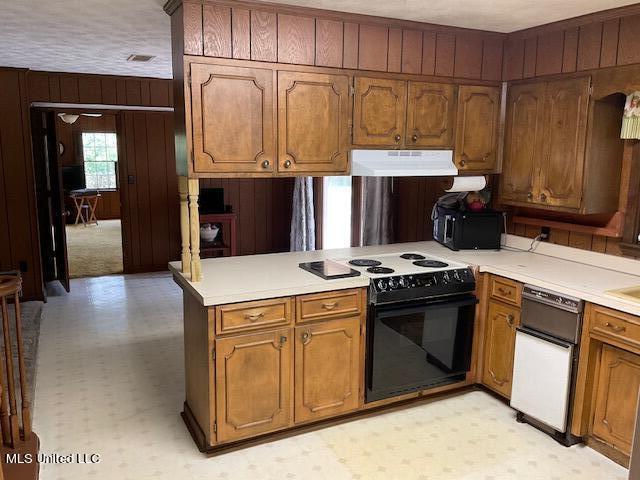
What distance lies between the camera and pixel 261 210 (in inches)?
277

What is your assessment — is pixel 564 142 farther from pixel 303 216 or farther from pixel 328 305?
pixel 303 216

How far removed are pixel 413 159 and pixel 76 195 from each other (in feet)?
29.6

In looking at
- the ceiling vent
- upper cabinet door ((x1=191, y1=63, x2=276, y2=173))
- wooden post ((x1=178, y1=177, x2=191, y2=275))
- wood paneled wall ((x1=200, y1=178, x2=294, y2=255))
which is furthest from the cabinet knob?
wood paneled wall ((x1=200, y1=178, x2=294, y2=255))

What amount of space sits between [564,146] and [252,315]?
6.98 ft

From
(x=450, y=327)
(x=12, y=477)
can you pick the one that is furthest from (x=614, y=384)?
(x=12, y=477)

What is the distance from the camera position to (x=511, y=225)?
3.79 m

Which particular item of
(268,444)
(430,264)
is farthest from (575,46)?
(268,444)

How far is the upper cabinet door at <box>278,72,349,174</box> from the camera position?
2891 millimetres

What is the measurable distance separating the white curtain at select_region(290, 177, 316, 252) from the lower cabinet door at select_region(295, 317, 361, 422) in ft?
12.0

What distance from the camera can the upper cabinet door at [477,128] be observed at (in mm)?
3426

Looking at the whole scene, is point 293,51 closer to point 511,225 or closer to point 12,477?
point 511,225

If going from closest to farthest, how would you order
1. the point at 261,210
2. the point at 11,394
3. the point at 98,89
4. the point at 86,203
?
the point at 11,394, the point at 98,89, the point at 261,210, the point at 86,203

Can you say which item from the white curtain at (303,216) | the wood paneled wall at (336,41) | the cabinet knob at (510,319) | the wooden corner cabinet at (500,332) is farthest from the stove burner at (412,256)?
the white curtain at (303,216)

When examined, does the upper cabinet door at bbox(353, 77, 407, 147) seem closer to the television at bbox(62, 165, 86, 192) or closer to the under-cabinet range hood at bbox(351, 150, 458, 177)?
the under-cabinet range hood at bbox(351, 150, 458, 177)
